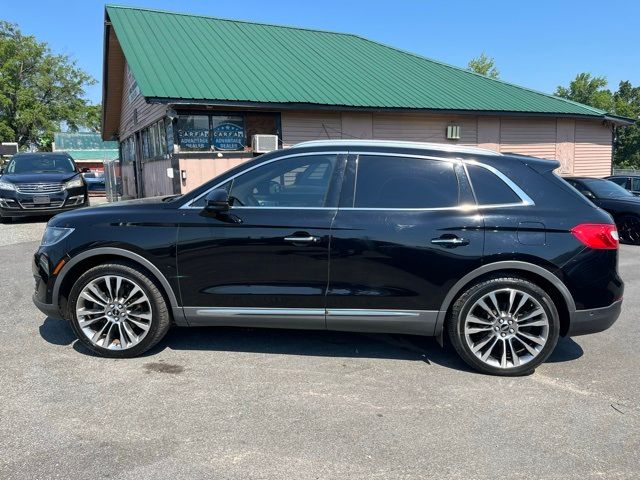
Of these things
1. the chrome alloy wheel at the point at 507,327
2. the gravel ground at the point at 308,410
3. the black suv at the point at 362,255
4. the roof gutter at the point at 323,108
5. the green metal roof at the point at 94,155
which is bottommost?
the gravel ground at the point at 308,410

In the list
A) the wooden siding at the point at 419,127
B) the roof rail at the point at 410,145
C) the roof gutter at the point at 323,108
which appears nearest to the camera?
the roof rail at the point at 410,145

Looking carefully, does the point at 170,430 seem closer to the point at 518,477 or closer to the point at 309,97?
the point at 518,477

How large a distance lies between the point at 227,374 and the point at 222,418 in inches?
26.0

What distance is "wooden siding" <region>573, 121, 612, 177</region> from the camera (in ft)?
56.2

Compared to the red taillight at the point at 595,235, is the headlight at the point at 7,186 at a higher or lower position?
higher

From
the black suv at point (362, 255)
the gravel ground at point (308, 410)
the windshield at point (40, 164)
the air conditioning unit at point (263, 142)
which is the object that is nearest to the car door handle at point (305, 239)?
the black suv at point (362, 255)

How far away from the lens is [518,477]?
2639 mm

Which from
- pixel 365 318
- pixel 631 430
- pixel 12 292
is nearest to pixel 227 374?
pixel 365 318

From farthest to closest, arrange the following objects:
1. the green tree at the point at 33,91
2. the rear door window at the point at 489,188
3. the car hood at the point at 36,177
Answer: the green tree at the point at 33,91 → the car hood at the point at 36,177 → the rear door window at the point at 489,188

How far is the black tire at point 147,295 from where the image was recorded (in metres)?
4.01

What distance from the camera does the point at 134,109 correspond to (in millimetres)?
17000

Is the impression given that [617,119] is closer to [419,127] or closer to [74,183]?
[419,127]

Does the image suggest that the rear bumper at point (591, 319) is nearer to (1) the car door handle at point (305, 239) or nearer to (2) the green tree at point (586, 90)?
(1) the car door handle at point (305, 239)

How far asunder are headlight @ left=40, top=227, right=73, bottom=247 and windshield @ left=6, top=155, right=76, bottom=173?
1014 cm
